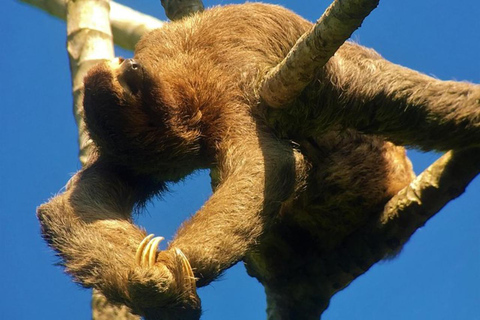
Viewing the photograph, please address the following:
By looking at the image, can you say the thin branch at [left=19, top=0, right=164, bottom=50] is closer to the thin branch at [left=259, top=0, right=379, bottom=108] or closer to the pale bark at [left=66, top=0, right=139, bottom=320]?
the pale bark at [left=66, top=0, right=139, bottom=320]

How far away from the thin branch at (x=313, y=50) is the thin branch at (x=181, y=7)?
2.39 m

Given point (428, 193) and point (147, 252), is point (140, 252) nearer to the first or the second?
point (147, 252)

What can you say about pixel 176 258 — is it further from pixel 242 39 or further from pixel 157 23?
pixel 157 23

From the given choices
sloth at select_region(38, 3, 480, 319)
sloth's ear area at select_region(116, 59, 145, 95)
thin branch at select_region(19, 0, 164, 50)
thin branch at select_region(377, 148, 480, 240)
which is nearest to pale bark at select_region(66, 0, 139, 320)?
sloth at select_region(38, 3, 480, 319)

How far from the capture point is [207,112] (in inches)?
224

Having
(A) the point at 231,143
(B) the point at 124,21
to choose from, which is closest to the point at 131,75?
(A) the point at 231,143

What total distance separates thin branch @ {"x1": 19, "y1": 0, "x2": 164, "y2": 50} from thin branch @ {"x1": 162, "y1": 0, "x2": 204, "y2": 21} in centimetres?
280

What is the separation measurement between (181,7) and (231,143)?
8.69 ft

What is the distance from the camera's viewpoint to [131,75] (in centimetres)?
529

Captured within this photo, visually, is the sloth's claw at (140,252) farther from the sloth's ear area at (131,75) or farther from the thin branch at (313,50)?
the thin branch at (313,50)

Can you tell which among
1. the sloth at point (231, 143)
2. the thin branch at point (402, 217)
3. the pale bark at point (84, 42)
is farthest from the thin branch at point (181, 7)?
the thin branch at point (402, 217)

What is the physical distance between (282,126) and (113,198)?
1400mm

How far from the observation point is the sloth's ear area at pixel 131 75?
527 centimetres

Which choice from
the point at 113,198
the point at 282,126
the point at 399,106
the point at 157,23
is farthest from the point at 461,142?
the point at 157,23
